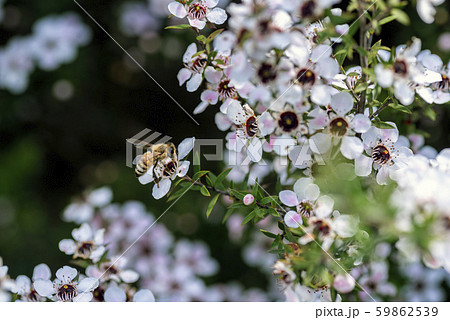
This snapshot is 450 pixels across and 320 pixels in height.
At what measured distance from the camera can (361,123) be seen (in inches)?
48.6

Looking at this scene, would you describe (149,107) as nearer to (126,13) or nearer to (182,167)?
(126,13)

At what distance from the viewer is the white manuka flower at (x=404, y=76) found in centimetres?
112

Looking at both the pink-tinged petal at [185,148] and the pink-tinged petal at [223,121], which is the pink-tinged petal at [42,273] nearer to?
the pink-tinged petal at [185,148]

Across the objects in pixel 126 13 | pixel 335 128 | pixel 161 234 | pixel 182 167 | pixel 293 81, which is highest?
pixel 293 81

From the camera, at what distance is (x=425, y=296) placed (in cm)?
228

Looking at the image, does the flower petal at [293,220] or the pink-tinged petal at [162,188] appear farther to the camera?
the pink-tinged petal at [162,188]

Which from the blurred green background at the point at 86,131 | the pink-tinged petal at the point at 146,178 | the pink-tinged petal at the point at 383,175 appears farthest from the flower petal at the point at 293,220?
the blurred green background at the point at 86,131

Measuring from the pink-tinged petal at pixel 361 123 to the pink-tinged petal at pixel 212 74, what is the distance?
1.47 ft

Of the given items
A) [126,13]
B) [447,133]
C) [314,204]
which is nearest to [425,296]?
[447,133]

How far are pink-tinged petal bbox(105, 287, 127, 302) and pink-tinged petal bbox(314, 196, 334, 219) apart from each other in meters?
0.66

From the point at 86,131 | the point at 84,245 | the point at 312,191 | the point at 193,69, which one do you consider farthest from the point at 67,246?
the point at 86,131

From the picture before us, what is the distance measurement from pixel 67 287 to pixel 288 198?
0.74 m

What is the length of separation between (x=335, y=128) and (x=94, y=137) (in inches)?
→ 104

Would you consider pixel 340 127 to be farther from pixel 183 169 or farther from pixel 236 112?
pixel 183 169
